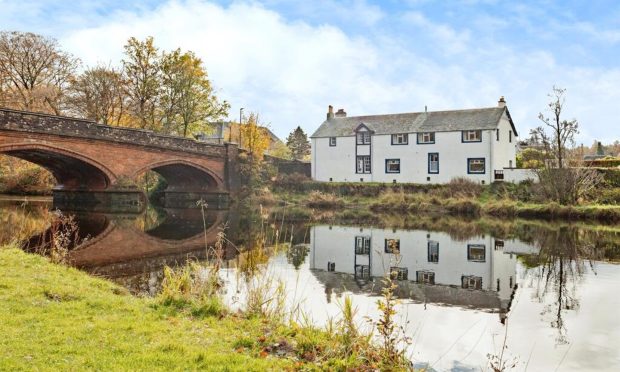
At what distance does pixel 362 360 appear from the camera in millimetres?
5449

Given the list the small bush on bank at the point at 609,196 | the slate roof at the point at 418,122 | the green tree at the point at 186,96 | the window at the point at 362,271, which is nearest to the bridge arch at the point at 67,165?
the green tree at the point at 186,96

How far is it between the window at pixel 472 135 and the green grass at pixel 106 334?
34651 millimetres

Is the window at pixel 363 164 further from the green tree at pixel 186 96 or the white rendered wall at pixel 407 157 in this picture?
the green tree at pixel 186 96

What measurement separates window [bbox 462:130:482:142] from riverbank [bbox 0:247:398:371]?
113ft

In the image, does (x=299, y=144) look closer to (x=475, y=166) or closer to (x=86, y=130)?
(x=475, y=166)

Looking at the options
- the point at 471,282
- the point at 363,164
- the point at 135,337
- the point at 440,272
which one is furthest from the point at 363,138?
the point at 135,337

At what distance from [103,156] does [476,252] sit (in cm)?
2282

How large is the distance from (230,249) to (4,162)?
1429 inches

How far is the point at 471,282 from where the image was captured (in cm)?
1177

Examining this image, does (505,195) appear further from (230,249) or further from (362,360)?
(362,360)

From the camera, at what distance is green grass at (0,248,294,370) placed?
487 cm

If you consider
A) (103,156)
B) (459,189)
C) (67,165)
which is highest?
(103,156)

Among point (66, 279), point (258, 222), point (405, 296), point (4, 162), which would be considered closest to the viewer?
point (66, 279)

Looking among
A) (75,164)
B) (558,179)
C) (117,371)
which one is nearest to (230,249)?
Result: (117,371)
